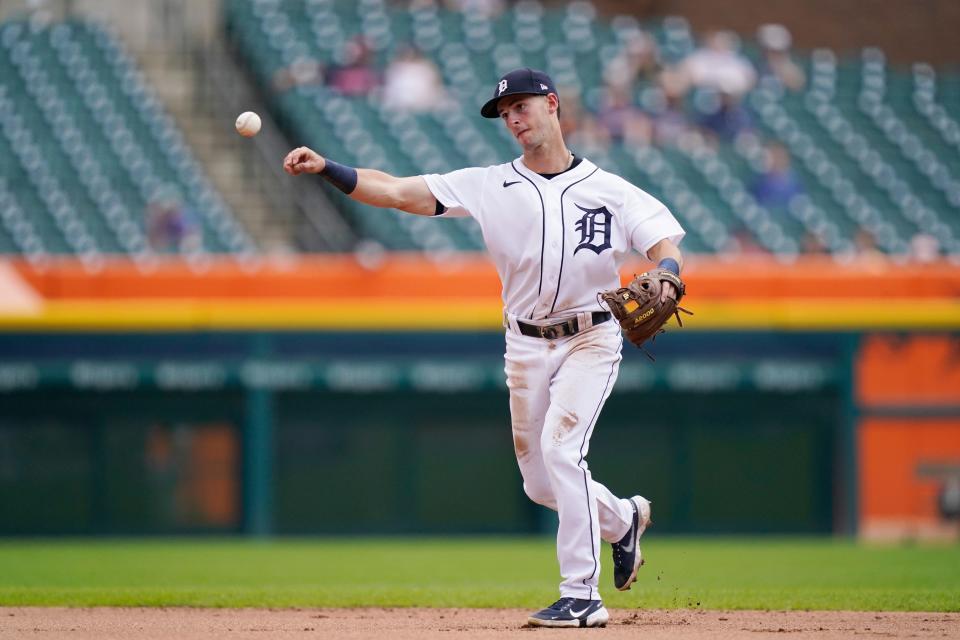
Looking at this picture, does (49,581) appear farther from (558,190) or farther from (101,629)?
(558,190)

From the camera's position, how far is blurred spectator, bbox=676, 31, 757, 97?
16.0 meters

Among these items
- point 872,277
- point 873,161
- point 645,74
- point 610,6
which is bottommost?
point 872,277

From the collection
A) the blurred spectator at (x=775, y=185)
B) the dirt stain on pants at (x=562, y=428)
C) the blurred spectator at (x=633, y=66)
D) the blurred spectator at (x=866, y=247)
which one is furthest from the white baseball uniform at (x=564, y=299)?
the blurred spectator at (x=633, y=66)

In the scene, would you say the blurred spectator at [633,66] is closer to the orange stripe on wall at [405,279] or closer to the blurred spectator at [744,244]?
the blurred spectator at [744,244]

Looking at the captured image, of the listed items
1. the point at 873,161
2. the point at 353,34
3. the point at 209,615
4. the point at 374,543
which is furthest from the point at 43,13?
the point at 209,615

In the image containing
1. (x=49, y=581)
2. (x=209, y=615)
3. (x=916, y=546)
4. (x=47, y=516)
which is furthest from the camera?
(x=47, y=516)

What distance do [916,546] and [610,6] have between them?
33.0 feet

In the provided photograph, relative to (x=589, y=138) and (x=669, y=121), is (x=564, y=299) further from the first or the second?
(x=669, y=121)

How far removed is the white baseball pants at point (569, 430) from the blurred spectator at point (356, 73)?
1005 centimetres

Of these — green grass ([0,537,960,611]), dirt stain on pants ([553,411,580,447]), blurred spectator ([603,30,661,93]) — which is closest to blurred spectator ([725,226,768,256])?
blurred spectator ([603,30,661,93])

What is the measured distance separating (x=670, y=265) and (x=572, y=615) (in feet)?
4.19

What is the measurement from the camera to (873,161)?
15617 millimetres

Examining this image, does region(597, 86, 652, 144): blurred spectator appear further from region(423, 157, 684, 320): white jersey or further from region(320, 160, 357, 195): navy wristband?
region(320, 160, 357, 195): navy wristband

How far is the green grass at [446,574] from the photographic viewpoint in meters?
6.93
